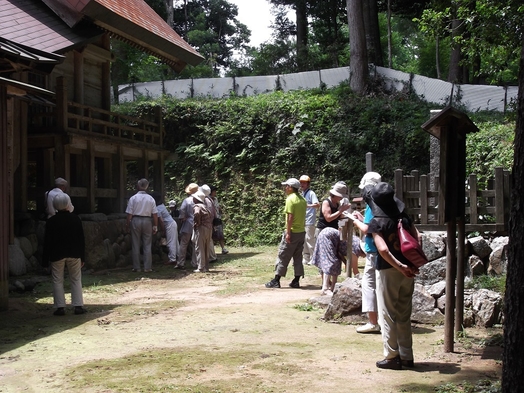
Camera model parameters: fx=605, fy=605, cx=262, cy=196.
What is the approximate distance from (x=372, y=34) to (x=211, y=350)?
25719 mm

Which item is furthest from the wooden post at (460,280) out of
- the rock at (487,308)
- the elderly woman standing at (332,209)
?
the elderly woman standing at (332,209)

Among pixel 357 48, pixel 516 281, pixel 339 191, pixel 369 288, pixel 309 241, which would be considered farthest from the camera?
pixel 357 48

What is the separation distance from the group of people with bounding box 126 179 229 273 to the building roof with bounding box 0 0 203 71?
385 cm

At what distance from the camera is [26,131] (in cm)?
1406

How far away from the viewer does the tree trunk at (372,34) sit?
28953mm

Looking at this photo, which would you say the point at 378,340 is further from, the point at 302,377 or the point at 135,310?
the point at 135,310

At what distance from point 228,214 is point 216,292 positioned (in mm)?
12273

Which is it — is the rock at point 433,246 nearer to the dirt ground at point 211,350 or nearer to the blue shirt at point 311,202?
the dirt ground at point 211,350

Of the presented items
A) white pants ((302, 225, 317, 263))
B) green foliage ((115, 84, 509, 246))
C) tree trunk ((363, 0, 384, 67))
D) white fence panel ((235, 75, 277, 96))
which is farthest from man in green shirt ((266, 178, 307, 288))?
white fence panel ((235, 75, 277, 96))

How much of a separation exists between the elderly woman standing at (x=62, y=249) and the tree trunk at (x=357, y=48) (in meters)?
18.2

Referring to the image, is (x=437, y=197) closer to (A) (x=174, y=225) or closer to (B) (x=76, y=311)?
(B) (x=76, y=311)

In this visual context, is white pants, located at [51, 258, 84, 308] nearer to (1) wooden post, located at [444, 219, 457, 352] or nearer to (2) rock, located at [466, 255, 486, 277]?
(1) wooden post, located at [444, 219, 457, 352]

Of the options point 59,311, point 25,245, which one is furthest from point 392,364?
point 25,245

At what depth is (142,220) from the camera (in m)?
14.1
